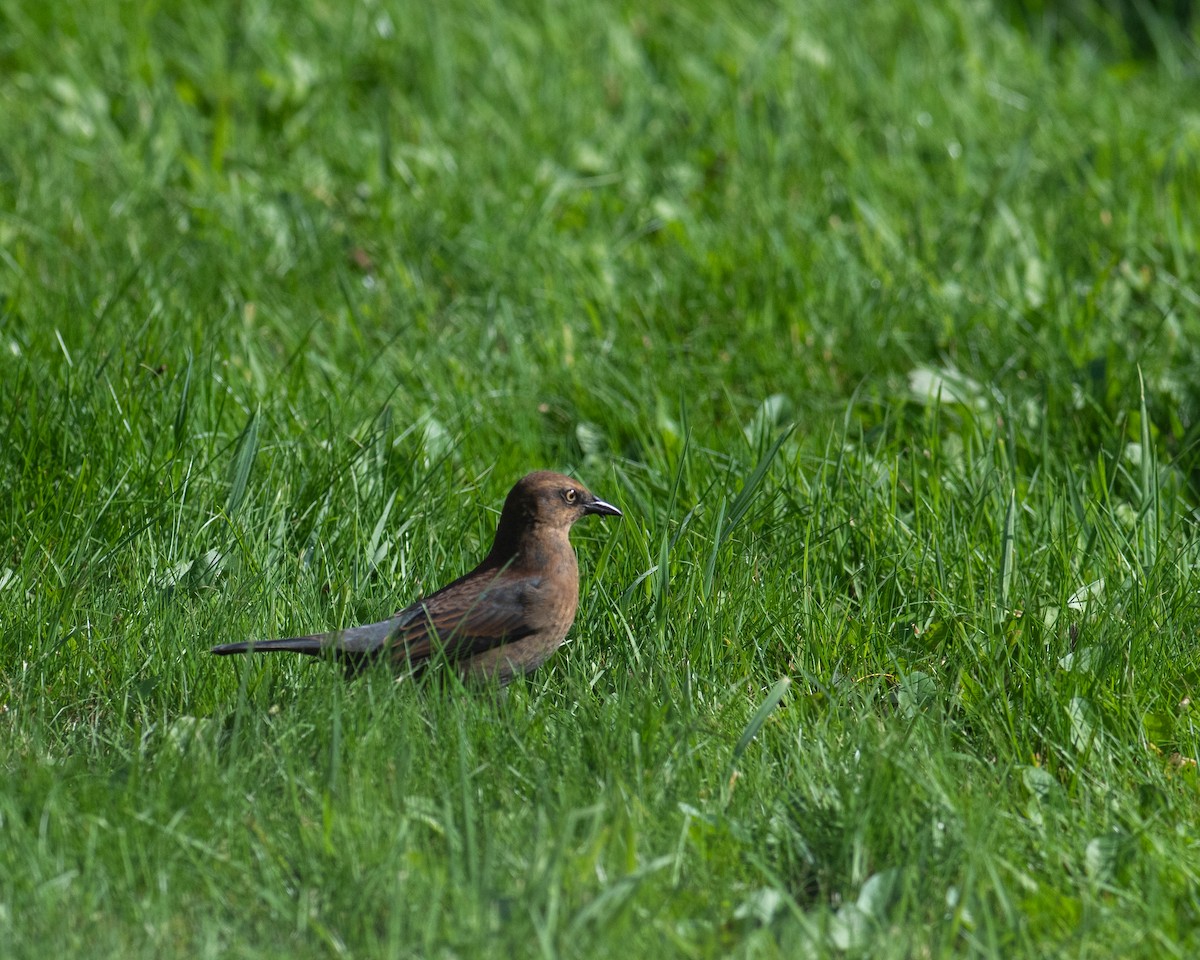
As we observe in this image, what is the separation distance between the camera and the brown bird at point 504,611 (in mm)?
Result: 3643

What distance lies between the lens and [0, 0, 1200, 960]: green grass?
290cm

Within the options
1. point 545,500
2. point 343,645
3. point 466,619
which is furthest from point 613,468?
point 343,645

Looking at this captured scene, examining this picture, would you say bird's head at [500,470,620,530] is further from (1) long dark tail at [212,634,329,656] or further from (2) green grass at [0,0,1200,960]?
(1) long dark tail at [212,634,329,656]

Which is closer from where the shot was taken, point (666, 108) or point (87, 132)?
point (87, 132)

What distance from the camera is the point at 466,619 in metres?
3.73

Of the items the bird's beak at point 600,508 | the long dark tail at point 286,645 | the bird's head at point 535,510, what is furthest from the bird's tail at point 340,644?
the bird's beak at point 600,508

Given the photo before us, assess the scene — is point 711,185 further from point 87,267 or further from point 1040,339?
point 87,267

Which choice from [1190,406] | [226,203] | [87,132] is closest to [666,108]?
[226,203]

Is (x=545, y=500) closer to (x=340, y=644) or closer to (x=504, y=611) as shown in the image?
(x=504, y=611)

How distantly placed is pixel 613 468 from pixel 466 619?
37.1 inches

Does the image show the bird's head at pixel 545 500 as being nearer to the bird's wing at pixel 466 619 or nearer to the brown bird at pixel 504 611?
the brown bird at pixel 504 611

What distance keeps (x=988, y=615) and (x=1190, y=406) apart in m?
1.72

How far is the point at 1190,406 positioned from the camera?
5.07 metres

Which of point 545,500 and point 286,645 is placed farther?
point 545,500
